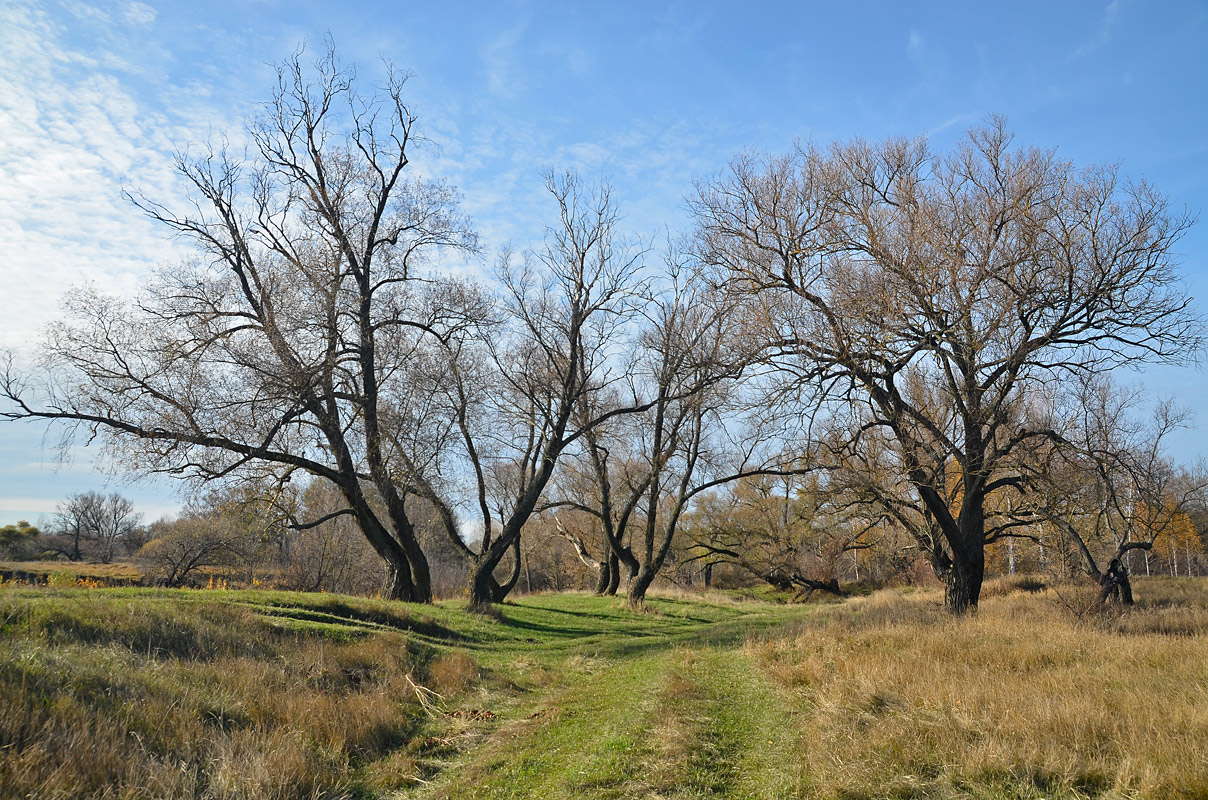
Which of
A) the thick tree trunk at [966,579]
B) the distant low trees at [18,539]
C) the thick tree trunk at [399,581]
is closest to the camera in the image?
the thick tree trunk at [966,579]

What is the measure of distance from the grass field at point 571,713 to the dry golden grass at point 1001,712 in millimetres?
24

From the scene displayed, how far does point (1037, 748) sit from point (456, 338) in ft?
60.8

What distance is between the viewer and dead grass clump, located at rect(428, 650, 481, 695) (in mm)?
10078

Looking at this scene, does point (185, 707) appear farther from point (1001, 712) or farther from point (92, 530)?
point (92, 530)

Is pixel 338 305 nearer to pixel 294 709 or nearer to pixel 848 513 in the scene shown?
pixel 294 709

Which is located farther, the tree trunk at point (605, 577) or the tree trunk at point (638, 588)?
the tree trunk at point (605, 577)

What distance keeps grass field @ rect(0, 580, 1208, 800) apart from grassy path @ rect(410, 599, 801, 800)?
36 millimetres

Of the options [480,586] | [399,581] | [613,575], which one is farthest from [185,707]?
[613,575]

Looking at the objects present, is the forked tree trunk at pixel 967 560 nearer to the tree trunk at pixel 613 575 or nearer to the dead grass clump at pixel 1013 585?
the dead grass clump at pixel 1013 585

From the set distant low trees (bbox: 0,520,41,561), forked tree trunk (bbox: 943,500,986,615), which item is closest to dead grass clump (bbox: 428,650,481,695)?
forked tree trunk (bbox: 943,500,986,615)

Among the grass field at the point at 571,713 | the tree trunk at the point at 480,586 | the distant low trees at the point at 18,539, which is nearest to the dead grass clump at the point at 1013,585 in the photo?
the grass field at the point at 571,713

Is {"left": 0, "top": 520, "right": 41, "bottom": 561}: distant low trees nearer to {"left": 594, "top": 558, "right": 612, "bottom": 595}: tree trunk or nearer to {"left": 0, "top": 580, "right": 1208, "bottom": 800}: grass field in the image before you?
{"left": 594, "top": 558, "right": 612, "bottom": 595}: tree trunk

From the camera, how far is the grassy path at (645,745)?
585 centimetres

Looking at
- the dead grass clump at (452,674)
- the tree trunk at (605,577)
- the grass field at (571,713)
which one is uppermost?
the grass field at (571,713)
